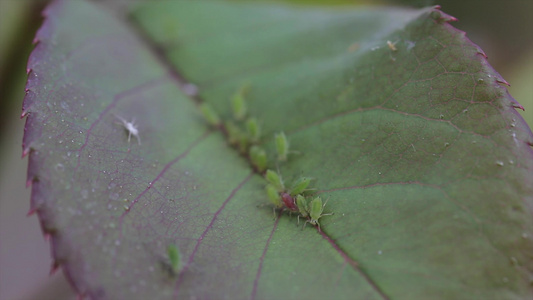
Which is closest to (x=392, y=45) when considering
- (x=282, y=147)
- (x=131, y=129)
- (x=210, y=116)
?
(x=282, y=147)

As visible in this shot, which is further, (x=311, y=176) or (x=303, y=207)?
(x=311, y=176)

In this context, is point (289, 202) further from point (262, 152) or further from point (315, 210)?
point (262, 152)

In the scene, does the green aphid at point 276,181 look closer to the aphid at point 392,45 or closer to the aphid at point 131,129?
the aphid at point 131,129

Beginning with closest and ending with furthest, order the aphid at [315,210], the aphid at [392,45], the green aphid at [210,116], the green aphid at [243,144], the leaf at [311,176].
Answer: the leaf at [311,176] → the aphid at [315,210] → the aphid at [392,45] → the green aphid at [243,144] → the green aphid at [210,116]

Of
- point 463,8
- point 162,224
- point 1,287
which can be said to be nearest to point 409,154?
point 162,224

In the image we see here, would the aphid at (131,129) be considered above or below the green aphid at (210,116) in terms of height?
above

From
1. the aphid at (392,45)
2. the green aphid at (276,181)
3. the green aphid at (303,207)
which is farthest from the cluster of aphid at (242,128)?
the aphid at (392,45)

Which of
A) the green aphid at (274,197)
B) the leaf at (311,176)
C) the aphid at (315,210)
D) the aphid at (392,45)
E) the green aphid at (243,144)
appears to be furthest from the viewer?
the green aphid at (243,144)
